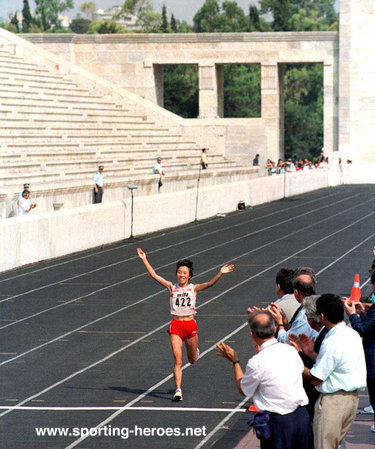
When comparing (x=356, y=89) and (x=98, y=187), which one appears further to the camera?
(x=356, y=89)

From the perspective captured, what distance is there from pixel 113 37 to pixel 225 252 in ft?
158

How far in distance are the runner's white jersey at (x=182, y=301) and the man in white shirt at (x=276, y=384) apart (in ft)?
15.8

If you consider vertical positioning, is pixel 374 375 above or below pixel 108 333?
above

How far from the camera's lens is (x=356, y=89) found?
7200 cm

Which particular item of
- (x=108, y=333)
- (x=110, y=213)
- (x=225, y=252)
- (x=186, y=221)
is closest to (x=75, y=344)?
(x=108, y=333)

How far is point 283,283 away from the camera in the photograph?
9.98 metres

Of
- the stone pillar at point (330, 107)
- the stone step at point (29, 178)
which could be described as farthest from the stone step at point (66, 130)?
the stone pillar at point (330, 107)

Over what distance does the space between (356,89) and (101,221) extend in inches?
1804

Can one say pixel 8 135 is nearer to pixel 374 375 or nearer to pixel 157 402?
pixel 157 402

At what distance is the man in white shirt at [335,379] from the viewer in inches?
322

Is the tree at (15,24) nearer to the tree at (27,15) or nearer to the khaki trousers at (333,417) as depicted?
the tree at (27,15)

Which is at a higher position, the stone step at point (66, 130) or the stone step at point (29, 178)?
the stone step at point (66, 130)

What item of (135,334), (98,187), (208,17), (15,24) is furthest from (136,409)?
(208,17)

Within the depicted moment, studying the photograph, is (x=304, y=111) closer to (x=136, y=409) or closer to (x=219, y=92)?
(x=219, y=92)
